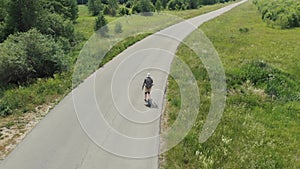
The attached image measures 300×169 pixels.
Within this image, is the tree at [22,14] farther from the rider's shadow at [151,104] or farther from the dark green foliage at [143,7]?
the dark green foliage at [143,7]

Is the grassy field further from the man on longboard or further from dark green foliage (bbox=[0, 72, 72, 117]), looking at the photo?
dark green foliage (bbox=[0, 72, 72, 117])

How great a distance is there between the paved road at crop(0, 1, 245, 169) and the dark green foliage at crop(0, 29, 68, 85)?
455 centimetres

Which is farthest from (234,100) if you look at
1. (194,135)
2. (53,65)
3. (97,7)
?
(97,7)

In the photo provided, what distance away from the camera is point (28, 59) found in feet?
77.8

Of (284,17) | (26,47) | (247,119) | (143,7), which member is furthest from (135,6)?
(247,119)

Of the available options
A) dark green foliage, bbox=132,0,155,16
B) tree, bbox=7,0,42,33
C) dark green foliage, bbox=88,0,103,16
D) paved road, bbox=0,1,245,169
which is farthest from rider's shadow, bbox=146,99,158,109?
dark green foliage, bbox=88,0,103,16

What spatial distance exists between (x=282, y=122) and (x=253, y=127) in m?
2.36

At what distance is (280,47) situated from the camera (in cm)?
3941

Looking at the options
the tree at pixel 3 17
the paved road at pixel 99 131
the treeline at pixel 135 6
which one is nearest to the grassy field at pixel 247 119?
the paved road at pixel 99 131

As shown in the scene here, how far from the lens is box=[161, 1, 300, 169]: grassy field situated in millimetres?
12375

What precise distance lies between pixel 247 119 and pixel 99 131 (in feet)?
25.1

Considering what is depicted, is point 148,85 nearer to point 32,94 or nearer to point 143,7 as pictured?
point 32,94

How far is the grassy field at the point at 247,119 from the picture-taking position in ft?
40.6

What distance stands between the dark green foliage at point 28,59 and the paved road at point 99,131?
4.55 m
